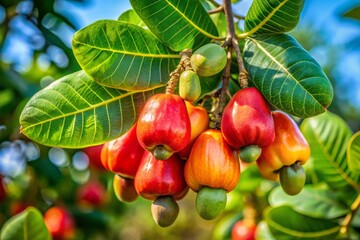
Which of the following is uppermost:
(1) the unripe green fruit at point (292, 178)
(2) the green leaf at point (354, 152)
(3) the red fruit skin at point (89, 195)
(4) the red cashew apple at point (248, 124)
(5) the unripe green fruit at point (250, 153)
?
(4) the red cashew apple at point (248, 124)

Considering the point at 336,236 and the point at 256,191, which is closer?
the point at 336,236

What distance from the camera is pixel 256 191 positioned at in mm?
1758

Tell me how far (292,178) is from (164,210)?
0.22m

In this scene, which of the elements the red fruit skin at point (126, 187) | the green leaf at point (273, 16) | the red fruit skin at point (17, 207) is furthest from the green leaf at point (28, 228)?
the red fruit skin at point (17, 207)

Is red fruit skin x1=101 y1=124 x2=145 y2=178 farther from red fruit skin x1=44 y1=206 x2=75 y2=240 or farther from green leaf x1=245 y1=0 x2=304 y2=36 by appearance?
red fruit skin x1=44 y1=206 x2=75 y2=240

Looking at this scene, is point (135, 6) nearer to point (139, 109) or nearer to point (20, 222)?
point (139, 109)

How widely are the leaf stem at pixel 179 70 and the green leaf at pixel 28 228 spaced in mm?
590

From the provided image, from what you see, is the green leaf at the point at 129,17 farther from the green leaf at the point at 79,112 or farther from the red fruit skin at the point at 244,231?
the red fruit skin at the point at 244,231

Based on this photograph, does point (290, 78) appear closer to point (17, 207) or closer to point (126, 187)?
point (126, 187)

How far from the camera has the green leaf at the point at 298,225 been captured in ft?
4.31

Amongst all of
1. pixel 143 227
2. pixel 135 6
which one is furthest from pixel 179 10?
pixel 143 227

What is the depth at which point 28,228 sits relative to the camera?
1270mm

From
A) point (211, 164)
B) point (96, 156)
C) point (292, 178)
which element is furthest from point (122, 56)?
point (96, 156)

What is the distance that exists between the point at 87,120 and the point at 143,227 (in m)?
5.62
